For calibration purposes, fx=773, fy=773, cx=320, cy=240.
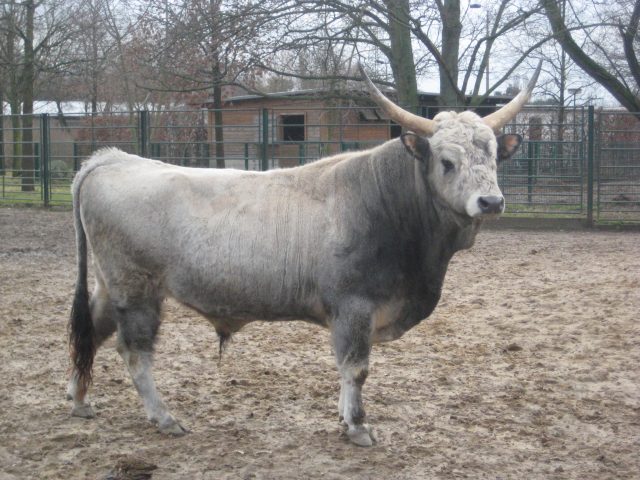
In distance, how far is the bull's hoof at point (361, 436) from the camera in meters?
4.40

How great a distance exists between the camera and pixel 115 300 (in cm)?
477

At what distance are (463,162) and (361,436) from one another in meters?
1.65

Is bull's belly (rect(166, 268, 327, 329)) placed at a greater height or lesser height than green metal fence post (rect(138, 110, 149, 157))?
lesser

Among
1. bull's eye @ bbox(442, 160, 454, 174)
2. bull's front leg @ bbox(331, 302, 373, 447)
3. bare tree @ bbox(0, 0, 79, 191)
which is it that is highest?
bare tree @ bbox(0, 0, 79, 191)

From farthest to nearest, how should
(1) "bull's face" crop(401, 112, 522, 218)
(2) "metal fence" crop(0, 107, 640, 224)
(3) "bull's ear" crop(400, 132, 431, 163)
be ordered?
(2) "metal fence" crop(0, 107, 640, 224), (3) "bull's ear" crop(400, 132, 431, 163), (1) "bull's face" crop(401, 112, 522, 218)

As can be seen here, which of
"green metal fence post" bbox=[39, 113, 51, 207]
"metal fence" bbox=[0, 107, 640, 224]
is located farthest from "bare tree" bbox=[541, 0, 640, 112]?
"green metal fence post" bbox=[39, 113, 51, 207]

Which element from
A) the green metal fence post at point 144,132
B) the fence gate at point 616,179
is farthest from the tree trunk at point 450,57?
the green metal fence post at point 144,132

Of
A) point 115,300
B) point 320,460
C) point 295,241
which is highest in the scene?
point 295,241

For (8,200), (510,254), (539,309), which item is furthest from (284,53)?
(539,309)

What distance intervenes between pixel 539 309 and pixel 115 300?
437 centimetres

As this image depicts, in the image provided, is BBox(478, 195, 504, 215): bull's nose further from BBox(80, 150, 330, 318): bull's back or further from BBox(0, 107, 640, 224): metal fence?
BBox(0, 107, 640, 224): metal fence

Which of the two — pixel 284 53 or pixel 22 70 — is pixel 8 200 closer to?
pixel 284 53

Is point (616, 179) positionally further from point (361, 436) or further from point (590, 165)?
point (361, 436)

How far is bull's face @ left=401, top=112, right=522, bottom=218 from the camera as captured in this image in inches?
162
